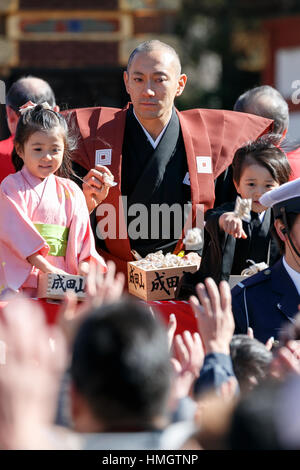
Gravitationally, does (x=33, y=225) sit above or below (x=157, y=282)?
above

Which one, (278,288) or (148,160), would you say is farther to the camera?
(148,160)

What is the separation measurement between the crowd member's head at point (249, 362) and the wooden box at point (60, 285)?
1002 millimetres

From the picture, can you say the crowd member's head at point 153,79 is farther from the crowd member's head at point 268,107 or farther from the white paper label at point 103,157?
the crowd member's head at point 268,107

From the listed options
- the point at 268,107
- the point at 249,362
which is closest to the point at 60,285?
the point at 249,362

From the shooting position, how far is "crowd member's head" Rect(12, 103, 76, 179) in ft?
12.0

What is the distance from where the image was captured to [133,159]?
422 cm

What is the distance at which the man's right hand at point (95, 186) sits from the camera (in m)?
3.85

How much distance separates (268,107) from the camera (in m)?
4.70

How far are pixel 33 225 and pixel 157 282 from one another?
58 centimetres

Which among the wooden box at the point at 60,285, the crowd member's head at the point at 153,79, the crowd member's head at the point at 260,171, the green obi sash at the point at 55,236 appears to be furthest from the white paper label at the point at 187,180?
the wooden box at the point at 60,285

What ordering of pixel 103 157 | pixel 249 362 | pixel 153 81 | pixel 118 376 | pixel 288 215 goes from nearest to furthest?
pixel 118 376 < pixel 249 362 < pixel 288 215 < pixel 153 81 < pixel 103 157

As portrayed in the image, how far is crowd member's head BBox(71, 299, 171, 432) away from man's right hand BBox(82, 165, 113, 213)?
6.91ft

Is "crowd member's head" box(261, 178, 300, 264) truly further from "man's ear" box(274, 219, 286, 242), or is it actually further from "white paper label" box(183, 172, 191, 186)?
"white paper label" box(183, 172, 191, 186)

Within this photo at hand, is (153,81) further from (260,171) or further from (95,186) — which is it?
(260,171)
